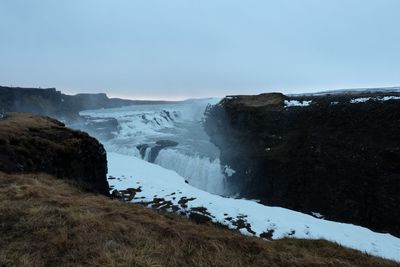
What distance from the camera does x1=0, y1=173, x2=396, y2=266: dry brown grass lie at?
5707 mm

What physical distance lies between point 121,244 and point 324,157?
23.8 m

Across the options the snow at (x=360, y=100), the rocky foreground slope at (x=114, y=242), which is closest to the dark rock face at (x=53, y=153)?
the rocky foreground slope at (x=114, y=242)

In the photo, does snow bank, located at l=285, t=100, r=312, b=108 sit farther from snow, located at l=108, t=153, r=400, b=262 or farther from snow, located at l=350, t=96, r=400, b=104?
snow, located at l=108, t=153, r=400, b=262

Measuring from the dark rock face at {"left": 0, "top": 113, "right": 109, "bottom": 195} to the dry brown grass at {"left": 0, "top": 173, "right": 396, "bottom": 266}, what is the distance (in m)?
5.83

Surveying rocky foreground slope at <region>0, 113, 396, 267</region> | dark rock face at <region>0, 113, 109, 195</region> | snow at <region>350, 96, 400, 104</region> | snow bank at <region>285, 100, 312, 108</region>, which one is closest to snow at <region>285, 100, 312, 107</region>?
snow bank at <region>285, 100, 312, 108</region>

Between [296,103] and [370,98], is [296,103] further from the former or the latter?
[370,98]

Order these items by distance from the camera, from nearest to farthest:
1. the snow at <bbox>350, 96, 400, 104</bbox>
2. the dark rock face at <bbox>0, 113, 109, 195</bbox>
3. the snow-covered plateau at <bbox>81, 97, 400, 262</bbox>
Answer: the dark rock face at <bbox>0, 113, 109, 195</bbox> → the snow-covered plateau at <bbox>81, 97, 400, 262</bbox> → the snow at <bbox>350, 96, 400, 104</bbox>

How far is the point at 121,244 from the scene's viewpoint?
6277mm

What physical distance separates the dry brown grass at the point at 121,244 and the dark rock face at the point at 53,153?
583 centimetres

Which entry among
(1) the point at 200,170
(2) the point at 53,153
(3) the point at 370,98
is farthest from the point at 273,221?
(1) the point at 200,170

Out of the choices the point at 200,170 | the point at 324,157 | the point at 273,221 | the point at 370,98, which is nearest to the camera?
the point at 273,221

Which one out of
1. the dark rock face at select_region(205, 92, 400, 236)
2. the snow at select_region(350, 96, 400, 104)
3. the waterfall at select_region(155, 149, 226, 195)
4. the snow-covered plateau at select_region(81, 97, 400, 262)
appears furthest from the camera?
the waterfall at select_region(155, 149, 226, 195)

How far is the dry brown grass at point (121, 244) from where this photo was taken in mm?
5707

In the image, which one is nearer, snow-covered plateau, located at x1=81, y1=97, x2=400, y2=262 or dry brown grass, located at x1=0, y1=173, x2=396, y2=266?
dry brown grass, located at x1=0, y1=173, x2=396, y2=266
